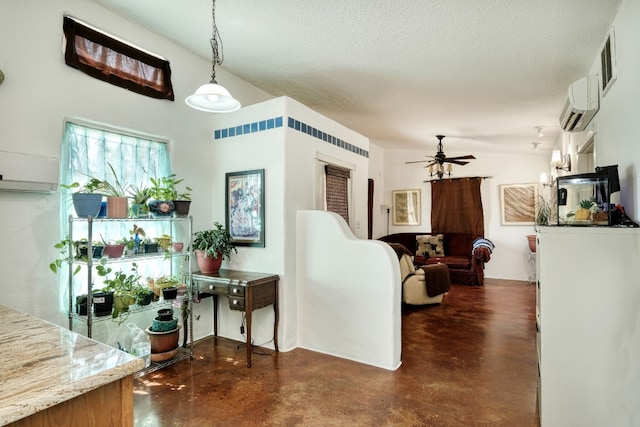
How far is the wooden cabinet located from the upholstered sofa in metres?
4.66

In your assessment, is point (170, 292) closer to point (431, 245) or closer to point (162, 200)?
point (162, 200)

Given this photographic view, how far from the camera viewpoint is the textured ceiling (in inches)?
92.5

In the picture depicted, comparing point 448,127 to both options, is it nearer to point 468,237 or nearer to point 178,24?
point 468,237

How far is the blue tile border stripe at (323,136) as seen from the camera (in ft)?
11.1

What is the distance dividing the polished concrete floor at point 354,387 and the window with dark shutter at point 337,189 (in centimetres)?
170

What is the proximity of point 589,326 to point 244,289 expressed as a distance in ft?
7.87

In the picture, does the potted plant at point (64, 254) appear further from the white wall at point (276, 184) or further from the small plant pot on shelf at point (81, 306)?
the white wall at point (276, 184)

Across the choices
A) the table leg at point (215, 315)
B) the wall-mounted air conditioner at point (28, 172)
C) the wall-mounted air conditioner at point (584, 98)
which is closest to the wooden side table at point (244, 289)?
the table leg at point (215, 315)

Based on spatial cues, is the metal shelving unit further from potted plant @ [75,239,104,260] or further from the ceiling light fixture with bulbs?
the ceiling light fixture with bulbs

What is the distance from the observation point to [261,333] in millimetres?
3416

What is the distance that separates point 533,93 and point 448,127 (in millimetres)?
1659

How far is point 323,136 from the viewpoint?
3871mm

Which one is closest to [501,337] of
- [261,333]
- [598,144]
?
[598,144]

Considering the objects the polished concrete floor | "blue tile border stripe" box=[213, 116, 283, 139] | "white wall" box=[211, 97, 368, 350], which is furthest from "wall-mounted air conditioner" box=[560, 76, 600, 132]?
"blue tile border stripe" box=[213, 116, 283, 139]
